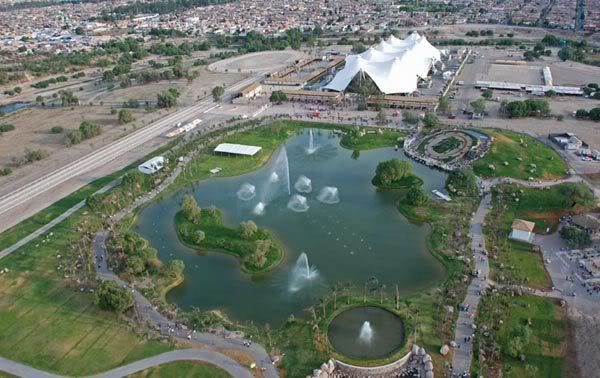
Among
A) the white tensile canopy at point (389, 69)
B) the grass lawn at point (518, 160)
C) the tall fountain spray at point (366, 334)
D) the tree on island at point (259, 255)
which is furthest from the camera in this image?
the white tensile canopy at point (389, 69)

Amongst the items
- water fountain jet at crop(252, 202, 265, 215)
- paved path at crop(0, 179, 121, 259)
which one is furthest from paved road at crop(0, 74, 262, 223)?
water fountain jet at crop(252, 202, 265, 215)

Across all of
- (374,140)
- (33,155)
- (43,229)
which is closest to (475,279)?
(374,140)

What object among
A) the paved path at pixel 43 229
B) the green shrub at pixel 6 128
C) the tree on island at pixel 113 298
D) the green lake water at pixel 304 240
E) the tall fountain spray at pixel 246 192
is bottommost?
the green lake water at pixel 304 240

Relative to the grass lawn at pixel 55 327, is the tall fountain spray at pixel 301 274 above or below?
below

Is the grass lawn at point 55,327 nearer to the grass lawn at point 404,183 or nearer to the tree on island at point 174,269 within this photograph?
the tree on island at point 174,269

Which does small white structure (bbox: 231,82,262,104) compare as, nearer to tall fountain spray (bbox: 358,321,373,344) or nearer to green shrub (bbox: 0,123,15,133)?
green shrub (bbox: 0,123,15,133)

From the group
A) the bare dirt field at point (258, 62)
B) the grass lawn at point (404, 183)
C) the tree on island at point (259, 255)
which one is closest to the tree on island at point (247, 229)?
the tree on island at point (259, 255)
